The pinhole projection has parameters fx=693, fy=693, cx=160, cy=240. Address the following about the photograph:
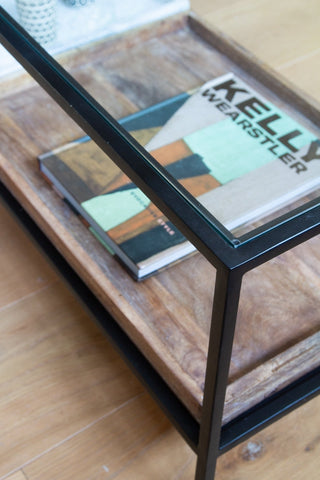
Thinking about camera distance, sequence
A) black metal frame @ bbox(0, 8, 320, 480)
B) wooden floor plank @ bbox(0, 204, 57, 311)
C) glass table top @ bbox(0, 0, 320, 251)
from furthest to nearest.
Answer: wooden floor plank @ bbox(0, 204, 57, 311) < glass table top @ bbox(0, 0, 320, 251) < black metal frame @ bbox(0, 8, 320, 480)

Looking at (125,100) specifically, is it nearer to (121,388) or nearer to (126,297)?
(126,297)

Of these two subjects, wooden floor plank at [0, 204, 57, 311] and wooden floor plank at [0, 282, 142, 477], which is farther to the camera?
wooden floor plank at [0, 204, 57, 311]

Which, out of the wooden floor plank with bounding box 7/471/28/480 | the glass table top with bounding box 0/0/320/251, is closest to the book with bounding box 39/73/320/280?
the glass table top with bounding box 0/0/320/251

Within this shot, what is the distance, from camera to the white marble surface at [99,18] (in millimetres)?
764

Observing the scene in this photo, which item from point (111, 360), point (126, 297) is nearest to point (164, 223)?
point (126, 297)

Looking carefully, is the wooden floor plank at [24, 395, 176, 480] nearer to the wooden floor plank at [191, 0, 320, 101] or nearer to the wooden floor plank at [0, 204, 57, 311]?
the wooden floor plank at [0, 204, 57, 311]

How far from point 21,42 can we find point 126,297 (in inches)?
10.9

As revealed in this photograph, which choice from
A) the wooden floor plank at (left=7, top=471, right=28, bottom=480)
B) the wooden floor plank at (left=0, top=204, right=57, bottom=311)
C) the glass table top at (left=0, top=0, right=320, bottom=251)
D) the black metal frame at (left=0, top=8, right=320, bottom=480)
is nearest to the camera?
the black metal frame at (left=0, top=8, right=320, bottom=480)

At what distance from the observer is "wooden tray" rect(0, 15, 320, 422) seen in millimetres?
679

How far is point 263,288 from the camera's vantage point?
2.34 feet

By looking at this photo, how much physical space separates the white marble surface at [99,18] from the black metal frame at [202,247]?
0.12 m

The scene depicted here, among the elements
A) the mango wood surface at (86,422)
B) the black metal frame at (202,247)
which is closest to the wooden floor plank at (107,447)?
the mango wood surface at (86,422)

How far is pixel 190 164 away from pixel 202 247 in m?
0.20

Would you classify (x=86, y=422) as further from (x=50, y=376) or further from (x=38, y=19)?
(x=38, y=19)
